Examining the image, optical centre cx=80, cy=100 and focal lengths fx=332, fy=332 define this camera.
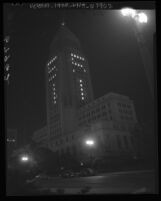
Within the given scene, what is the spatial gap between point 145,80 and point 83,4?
152 centimetres

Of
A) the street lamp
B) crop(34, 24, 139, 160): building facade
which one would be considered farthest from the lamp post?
the street lamp

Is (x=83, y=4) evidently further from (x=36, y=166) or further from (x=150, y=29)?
(x=36, y=166)

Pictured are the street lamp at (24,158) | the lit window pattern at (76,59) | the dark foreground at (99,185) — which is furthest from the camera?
the lit window pattern at (76,59)

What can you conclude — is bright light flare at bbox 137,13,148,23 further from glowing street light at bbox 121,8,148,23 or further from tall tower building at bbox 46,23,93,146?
tall tower building at bbox 46,23,93,146

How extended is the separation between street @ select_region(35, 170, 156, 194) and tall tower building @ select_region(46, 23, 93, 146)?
66cm

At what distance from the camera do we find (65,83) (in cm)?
512

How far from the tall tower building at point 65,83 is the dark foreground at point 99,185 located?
0.66m

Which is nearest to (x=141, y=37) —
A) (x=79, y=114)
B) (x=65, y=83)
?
(x=65, y=83)

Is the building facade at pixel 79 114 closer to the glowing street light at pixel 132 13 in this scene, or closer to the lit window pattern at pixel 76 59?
the lit window pattern at pixel 76 59

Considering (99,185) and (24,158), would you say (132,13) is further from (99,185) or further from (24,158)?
(24,158)

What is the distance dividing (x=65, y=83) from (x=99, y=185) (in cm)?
161

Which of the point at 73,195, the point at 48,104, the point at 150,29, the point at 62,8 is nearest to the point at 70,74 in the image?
the point at 48,104

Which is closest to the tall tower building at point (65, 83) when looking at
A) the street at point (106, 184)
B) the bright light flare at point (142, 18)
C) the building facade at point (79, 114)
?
the building facade at point (79, 114)

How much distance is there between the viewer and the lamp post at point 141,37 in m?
5.05
